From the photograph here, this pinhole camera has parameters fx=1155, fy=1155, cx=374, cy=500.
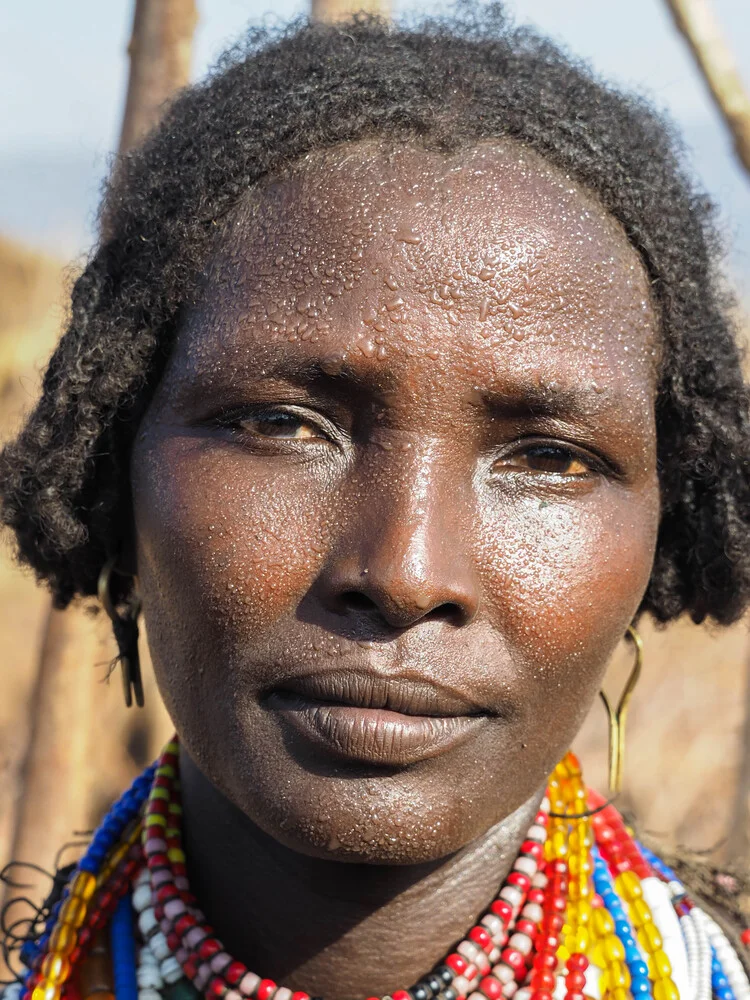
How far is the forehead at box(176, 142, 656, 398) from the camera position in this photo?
184cm

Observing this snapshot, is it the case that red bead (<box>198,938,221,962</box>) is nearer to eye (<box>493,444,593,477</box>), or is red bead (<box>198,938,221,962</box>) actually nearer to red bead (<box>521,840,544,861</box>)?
red bead (<box>521,840,544,861</box>)

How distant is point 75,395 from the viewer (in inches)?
84.0

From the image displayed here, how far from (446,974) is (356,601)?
0.78m

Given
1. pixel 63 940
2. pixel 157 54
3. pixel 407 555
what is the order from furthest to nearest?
pixel 157 54 < pixel 63 940 < pixel 407 555

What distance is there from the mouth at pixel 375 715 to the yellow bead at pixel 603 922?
2.34ft

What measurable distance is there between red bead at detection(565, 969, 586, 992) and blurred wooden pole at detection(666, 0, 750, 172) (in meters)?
2.72

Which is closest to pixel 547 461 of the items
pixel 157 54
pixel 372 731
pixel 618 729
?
pixel 372 731

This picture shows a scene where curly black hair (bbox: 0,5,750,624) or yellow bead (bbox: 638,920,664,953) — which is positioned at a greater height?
curly black hair (bbox: 0,5,750,624)

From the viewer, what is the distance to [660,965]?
2229 millimetres

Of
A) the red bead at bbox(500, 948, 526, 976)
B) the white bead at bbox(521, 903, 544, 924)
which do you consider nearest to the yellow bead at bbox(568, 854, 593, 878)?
the white bead at bbox(521, 903, 544, 924)

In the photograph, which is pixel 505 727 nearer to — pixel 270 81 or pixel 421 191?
pixel 421 191

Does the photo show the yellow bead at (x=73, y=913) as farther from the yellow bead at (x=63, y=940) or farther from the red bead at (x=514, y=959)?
the red bead at (x=514, y=959)

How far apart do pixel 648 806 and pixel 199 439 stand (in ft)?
20.3

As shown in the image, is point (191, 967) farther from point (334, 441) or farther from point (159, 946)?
point (334, 441)
